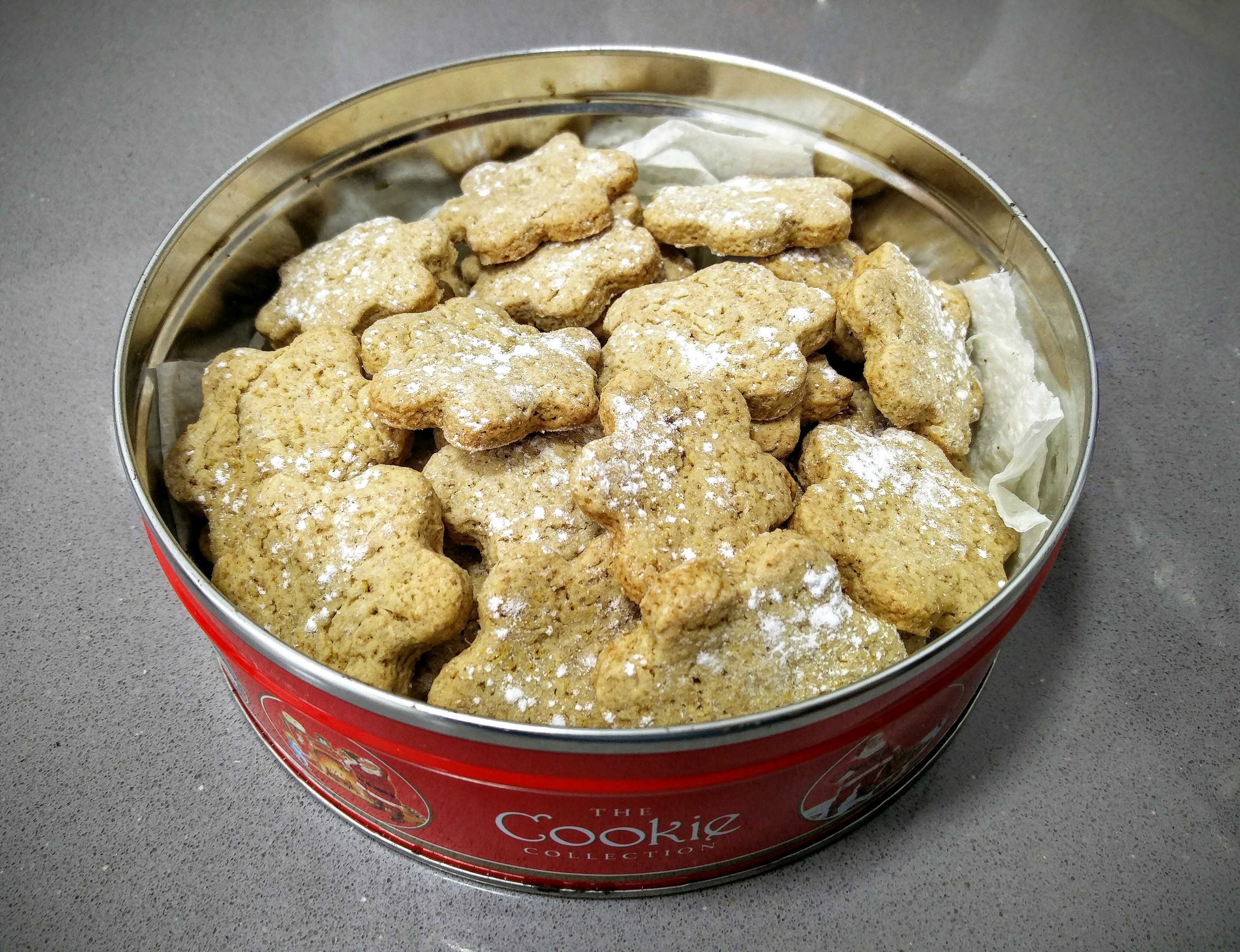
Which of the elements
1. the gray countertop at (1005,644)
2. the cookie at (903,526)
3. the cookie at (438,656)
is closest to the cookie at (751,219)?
the cookie at (903,526)

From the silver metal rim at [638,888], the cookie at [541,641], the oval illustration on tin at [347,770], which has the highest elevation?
the cookie at [541,641]

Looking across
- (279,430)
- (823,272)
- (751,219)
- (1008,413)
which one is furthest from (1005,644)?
(279,430)

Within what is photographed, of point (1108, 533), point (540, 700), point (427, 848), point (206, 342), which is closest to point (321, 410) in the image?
point (206, 342)

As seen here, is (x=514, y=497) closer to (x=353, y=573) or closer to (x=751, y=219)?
(x=353, y=573)

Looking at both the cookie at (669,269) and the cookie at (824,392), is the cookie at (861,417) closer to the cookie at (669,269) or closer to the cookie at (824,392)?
the cookie at (824,392)

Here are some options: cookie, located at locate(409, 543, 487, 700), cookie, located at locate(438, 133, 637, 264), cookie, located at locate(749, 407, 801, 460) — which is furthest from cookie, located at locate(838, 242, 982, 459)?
Answer: cookie, located at locate(409, 543, 487, 700)

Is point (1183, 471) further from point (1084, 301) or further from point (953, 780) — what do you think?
point (953, 780)

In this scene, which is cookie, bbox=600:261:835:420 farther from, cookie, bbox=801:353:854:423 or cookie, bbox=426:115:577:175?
cookie, bbox=426:115:577:175
